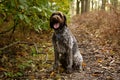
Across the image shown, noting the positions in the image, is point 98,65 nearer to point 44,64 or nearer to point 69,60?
point 69,60

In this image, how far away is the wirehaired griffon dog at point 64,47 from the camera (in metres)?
6.09

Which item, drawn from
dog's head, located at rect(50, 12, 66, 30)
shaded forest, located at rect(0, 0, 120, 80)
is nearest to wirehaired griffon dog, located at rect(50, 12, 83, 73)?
dog's head, located at rect(50, 12, 66, 30)

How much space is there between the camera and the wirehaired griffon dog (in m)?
6.09

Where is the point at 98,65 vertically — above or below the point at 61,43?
below

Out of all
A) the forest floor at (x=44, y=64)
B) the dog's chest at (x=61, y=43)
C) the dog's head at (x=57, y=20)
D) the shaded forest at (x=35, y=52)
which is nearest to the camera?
the shaded forest at (x=35, y=52)

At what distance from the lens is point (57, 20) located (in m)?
5.91

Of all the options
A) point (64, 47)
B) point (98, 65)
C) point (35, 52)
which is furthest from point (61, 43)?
point (98, 65)

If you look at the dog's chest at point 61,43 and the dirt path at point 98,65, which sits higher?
the dog's chest at point 61,43

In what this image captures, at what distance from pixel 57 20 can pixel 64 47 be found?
0.79 metres

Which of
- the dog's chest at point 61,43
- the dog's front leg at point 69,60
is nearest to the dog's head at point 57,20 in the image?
the dog's chest at point 61,43

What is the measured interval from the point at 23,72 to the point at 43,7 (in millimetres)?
1787

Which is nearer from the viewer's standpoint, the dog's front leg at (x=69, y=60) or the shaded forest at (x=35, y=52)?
the shaded forest at (x=35, y=52)

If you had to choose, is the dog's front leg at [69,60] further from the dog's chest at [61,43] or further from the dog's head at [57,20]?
the dog's head at [57,20]

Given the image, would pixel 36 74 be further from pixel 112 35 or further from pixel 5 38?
pixel 112 35
